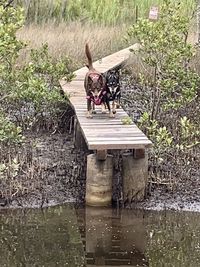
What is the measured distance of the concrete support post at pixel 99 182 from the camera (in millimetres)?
7984

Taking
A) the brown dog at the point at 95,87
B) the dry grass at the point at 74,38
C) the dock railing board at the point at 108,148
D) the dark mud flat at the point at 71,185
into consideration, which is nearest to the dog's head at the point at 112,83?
the brown dog at the point at 95,87

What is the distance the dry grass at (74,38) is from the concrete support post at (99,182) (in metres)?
6.65

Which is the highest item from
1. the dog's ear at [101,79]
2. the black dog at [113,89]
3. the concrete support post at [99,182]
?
the dog's ear at [101,79]

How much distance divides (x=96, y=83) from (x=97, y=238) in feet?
8.04

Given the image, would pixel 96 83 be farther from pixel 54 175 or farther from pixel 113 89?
pixel 54 175

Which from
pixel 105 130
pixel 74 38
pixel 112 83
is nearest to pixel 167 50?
pixel 112 83

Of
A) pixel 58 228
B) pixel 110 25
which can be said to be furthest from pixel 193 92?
pixel 110 25

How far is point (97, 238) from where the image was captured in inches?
279

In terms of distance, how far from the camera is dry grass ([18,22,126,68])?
1566cm

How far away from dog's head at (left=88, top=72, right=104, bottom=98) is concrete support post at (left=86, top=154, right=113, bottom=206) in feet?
3.99

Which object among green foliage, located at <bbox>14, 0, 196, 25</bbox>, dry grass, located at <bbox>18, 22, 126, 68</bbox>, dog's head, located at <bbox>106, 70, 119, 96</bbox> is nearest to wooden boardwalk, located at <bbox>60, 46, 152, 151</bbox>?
dog's head, located at <bbox>106, 70, 119, 96</bbox>

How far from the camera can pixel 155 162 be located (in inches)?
346

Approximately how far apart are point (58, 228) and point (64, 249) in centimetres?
62

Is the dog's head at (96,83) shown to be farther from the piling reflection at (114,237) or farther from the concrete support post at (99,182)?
the piling reflection at (114,237)
